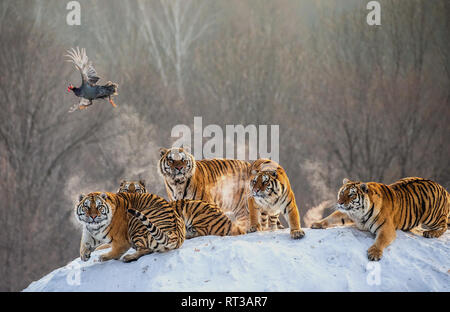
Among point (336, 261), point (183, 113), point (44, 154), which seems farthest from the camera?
point (183, 113)

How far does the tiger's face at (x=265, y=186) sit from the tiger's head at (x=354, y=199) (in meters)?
0.68

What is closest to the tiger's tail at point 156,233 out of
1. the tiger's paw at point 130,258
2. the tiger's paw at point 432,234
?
the tiger's paw at point 130,258

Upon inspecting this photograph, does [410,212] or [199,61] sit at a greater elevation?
[199,61]

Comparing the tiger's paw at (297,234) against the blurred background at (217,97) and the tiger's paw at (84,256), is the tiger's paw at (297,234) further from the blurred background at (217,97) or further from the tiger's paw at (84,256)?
the blurred background at (217,97)

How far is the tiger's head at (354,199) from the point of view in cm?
576

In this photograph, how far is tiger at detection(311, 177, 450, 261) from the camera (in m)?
5.77

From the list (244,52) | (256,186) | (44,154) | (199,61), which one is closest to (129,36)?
(199,61)

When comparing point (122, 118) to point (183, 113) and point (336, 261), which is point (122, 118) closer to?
Answer: point (183, 113)

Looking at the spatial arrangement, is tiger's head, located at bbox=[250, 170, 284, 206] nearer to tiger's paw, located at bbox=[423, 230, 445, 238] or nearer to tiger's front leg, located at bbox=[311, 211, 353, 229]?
tiger's front leg, located at bbox=[311, 211, 353, 229]

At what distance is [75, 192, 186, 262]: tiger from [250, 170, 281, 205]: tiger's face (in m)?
0.88

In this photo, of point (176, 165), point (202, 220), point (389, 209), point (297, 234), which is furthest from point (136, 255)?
point (389, 209)

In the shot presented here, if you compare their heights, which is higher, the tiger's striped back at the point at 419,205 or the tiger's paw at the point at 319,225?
the tiger's striped back at the point at 419,205

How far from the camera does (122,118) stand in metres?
14.7

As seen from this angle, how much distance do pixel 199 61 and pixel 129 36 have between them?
2.12m
